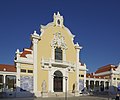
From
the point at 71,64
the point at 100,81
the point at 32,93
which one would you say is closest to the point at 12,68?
the point at 32,93

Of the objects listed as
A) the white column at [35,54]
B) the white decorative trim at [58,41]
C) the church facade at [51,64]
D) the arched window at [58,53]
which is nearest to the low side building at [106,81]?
the church facade at [51,64]

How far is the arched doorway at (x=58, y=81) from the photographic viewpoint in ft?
136

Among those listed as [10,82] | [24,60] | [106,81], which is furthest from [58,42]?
[106,81]

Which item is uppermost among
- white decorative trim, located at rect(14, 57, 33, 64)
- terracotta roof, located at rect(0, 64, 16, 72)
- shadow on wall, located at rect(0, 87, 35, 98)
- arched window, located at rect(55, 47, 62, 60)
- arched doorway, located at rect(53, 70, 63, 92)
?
arched window, located at rect(55, 47, 62, 60)

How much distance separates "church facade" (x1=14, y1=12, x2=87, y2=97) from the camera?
124 ft

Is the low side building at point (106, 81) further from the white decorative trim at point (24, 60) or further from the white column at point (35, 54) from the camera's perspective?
the white decorative trim at point (24, 60)

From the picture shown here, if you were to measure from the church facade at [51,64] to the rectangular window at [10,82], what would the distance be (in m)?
0.87

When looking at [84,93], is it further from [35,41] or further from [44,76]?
→ [35,41]

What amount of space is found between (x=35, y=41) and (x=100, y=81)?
19.6 m

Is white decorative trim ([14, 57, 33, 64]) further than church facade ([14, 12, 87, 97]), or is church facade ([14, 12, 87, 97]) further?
church facade ([14, 12, 87, 97])

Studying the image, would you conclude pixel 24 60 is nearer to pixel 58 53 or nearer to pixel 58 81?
pixel 58 53

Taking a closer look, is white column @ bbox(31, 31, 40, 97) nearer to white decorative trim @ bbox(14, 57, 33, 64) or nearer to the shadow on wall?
white decorative trim @ bbox(14, 57, 33, 64)

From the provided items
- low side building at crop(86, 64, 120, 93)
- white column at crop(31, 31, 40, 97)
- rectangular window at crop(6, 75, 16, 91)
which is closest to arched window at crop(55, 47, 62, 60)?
white column at crop(31, 31, 40, 97)

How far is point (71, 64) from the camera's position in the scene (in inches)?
1719
